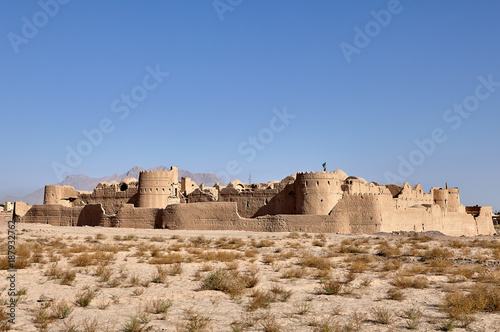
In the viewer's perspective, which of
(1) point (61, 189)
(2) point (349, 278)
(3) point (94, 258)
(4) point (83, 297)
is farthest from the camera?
(1) point (61, 189)

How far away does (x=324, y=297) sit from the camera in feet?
31.3

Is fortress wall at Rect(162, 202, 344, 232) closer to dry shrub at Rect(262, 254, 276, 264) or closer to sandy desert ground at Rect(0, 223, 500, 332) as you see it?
sandy desert ground at Rect(0, 223, 500, 332)

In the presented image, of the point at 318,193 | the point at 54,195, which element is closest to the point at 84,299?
the point at 318,193

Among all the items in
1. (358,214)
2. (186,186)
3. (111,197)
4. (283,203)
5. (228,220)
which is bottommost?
(228,220)

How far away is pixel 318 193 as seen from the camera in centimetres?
3092

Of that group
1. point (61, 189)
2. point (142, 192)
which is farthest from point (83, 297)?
point (61, 189)

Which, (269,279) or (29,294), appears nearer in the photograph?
(29,294)

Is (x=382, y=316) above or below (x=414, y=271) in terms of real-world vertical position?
below

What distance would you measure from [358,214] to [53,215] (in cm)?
2526

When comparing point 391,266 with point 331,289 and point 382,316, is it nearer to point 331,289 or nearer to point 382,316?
point 331,289

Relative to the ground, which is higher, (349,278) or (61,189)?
(61,189)

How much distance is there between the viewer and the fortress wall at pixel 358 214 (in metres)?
29.8

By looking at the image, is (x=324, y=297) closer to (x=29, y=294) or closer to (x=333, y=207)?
(x=29, y=294)

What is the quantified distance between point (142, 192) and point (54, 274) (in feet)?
89.5
